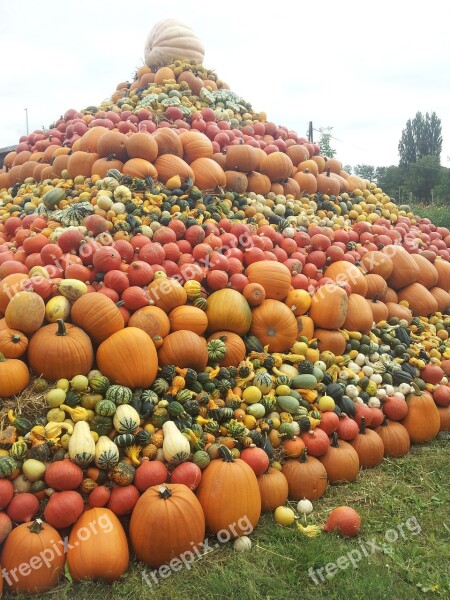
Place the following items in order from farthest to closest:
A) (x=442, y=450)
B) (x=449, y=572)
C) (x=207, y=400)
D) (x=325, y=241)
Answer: (x=325, y=241) < (x=442, y=450) < (x=207, y=400) < (x=449, y=572)

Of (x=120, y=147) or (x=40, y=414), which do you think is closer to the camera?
(x=40, y=414)

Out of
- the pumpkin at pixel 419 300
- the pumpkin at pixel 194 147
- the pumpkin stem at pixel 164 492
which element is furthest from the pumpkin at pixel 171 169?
the pumpkin stem at pixel 164 492

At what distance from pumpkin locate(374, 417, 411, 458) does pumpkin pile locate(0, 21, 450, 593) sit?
0.07 ft

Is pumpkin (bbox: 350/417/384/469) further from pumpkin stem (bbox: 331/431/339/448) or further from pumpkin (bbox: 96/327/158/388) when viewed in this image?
pumpkin (bbox: 96/327/158/388)

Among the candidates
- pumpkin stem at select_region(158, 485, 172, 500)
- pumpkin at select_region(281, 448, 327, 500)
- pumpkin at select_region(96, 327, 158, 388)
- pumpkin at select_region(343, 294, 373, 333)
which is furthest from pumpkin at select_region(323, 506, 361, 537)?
pumpkin at select_region(343, 294, 373, 333)

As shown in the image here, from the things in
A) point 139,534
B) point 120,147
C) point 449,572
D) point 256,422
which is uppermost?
point 120,147

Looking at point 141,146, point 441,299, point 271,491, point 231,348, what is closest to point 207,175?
point 141,146

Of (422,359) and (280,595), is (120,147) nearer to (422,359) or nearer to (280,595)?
(422,359)

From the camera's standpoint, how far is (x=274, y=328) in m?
5.00

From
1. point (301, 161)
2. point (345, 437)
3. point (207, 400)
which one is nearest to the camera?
point (207, 400)

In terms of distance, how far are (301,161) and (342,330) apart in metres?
4.24

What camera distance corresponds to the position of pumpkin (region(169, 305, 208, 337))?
4.55 m

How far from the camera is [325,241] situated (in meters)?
6.42

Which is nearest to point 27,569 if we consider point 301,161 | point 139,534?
point 139,534
